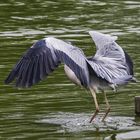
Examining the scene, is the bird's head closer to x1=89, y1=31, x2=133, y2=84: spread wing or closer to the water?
x1=89, y1=31, x2=133, y2=84: spread wing

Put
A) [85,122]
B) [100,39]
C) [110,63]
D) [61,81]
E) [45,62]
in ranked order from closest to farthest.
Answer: [45,62], [85,122], [110,63], [100,39], [61,81]

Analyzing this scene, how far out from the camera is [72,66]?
10.0 meters

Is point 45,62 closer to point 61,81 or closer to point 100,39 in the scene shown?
point 100,39

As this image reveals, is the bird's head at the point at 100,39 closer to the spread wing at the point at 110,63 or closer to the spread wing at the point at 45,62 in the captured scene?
the spread wing at the point at 110,63

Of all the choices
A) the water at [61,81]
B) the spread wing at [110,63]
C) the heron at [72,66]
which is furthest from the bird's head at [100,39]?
the water at [61,81]

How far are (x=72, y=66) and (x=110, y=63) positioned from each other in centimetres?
96

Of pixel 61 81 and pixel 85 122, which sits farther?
pixel 61 81

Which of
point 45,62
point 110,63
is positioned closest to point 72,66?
point 45,62

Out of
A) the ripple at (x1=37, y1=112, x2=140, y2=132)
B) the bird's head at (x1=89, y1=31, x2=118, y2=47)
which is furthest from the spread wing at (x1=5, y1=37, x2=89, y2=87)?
the bird's head at (x1=89, y1=31, x2=118, y2=47)

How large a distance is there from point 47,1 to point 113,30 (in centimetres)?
531

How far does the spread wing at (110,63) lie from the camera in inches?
413

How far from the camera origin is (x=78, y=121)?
35.1 feet

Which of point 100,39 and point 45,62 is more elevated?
point 45,62

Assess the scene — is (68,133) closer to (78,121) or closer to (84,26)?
(78,121)
